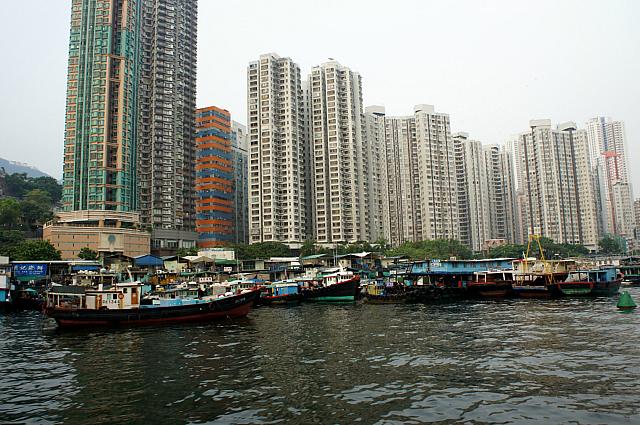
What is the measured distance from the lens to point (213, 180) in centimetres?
12950

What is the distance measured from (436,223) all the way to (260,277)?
95.3 m

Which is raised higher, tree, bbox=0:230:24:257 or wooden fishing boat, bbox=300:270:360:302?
tree, bbox=0:230:24:257

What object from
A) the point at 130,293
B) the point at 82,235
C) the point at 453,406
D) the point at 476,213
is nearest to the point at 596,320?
the point at 453,406

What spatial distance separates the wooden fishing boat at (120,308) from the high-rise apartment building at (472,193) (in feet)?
454

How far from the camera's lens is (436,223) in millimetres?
155625

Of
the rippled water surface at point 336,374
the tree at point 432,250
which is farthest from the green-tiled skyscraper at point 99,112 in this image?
the tree at point 432,250

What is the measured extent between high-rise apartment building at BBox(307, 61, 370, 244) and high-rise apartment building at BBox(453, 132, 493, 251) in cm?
4845

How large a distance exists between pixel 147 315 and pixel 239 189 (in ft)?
400

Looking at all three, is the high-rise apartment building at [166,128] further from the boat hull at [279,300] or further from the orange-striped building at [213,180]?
the boat hull at [279,300]

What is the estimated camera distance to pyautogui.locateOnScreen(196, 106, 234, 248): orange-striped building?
12825 centimetres

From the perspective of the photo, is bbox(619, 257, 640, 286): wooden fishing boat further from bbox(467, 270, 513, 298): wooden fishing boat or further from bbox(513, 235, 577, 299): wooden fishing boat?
bbox(467, 270, 513, 298): wooden fishing boat

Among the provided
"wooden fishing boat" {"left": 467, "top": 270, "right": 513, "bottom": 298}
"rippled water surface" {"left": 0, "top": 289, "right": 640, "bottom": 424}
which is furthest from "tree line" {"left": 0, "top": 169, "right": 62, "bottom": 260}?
"wooden fishing boat" {"left": 467, "top": 270, "right": 513, "bottom": 298}

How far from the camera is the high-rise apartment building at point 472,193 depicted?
168 metres

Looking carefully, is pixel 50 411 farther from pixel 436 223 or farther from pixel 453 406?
pixel 436 223
